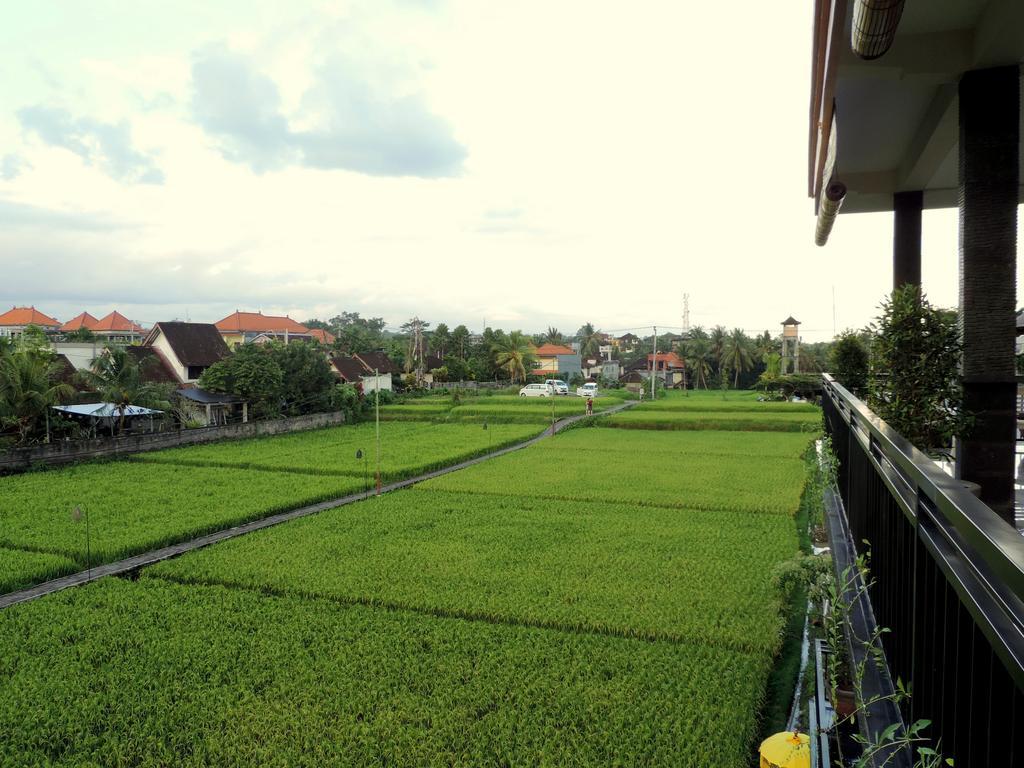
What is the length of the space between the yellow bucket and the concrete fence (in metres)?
20.3

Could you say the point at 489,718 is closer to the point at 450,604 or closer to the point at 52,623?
the point at 450,604

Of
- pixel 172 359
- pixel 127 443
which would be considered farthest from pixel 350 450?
pixel 172 359

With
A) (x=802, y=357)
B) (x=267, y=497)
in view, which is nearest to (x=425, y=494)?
(x=267, y=497)

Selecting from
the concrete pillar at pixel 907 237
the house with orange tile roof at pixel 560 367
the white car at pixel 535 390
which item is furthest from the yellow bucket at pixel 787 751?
the house with orange tile roof at pixel 560 367

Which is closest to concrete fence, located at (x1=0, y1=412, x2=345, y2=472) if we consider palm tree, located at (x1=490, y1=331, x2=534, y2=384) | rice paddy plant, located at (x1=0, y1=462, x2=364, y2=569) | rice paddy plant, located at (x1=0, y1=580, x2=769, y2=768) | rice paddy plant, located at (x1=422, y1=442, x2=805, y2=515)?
rice paddy plant, located at (x1=0, y1=462, x2=364, y2=569)

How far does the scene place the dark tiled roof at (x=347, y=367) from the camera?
41.5m

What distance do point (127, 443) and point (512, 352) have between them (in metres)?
32.6

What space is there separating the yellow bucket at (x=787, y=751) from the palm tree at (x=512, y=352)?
154 feet

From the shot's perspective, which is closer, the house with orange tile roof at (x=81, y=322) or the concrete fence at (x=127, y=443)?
the concrete fence at (x=127, y=443)

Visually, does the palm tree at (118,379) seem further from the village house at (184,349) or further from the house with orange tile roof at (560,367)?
the house with orange tile roof at (560,367)

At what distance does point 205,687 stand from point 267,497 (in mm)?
9391

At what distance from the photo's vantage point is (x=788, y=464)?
19109 millimetres

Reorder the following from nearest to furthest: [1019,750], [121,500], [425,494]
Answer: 1. [1019,750]
2. [121,500]
3. [425,494]

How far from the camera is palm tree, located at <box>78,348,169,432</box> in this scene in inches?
867
